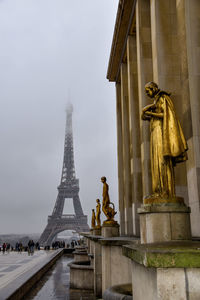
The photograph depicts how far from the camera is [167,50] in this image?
43.4ft

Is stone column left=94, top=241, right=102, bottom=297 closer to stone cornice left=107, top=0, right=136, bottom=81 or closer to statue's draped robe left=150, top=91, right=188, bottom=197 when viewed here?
statue's draped robe left=150, top=91, right=188, bottom=197

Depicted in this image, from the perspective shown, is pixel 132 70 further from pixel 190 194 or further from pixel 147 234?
pixel 147 234

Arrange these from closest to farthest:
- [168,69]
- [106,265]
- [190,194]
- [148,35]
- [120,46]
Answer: [190,194], [106,265], [168,69], [148,35], [120,46]

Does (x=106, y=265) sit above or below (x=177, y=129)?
below

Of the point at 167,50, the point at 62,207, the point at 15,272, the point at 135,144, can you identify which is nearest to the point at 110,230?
the point at 135,144

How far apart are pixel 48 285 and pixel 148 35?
15.6m

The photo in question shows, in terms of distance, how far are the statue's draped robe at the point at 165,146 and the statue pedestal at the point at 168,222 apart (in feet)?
1.30

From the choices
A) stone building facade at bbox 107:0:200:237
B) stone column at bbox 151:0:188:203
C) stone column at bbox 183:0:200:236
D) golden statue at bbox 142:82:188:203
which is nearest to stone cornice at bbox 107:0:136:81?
stone building facade at bbox 107:0:200:237

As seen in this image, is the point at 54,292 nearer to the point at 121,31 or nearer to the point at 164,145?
the point at 164,145

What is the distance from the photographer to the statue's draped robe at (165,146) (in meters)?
6.82

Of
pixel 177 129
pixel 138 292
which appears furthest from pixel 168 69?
pixel 138 292

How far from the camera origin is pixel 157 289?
145 inches

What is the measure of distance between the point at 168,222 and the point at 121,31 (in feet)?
58.9

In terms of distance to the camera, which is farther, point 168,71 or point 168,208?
point 168,71
